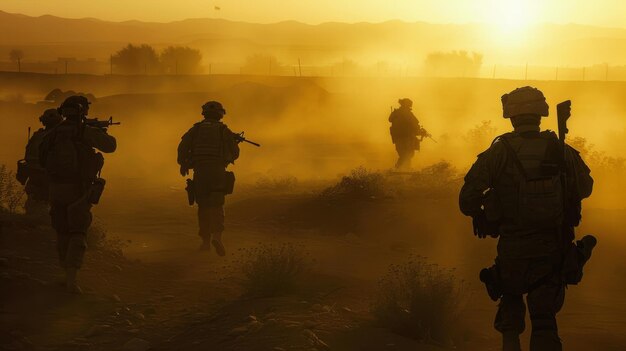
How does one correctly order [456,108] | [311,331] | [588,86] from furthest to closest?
[588,86] → [456,108] → [311,331]

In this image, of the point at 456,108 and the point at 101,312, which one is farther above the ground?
the point at 456,108

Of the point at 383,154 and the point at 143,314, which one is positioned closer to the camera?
the point at 143,314

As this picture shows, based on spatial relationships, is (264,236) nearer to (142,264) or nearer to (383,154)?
(142,264)

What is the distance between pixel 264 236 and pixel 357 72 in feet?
346

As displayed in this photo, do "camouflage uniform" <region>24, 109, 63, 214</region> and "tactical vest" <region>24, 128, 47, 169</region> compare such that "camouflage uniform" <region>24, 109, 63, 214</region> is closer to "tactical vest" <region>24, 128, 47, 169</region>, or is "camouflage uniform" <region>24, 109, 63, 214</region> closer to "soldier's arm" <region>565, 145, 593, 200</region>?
"tactical vest" <region>24, 128, 47, 169</region>

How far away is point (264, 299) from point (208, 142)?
3996 millimetres

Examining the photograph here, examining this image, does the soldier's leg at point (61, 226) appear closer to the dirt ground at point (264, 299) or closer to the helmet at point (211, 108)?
the dirt ground at point (264, 299)

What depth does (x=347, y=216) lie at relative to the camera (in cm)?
1539

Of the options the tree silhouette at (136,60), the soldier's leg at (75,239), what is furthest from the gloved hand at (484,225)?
the tree silhouette at (136,60)

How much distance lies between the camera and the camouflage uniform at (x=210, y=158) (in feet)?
39.2

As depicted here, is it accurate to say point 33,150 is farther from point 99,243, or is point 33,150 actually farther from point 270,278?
point 270,278

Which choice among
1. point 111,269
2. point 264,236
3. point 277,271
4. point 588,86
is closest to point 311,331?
point 277,271

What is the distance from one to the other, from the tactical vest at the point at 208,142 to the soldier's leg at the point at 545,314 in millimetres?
6592

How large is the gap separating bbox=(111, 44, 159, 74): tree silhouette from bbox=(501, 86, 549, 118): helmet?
95939mm
